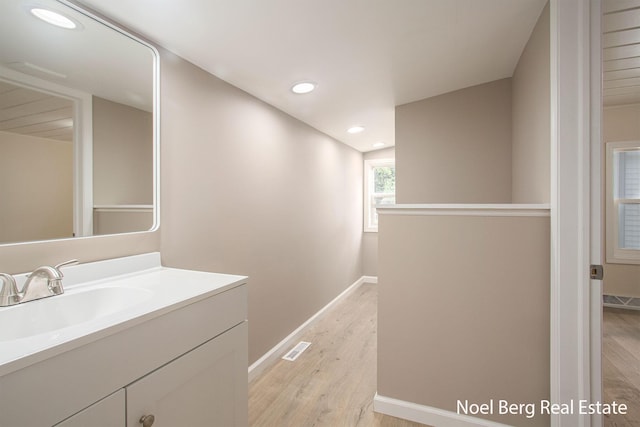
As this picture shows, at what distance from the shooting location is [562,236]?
1.34m

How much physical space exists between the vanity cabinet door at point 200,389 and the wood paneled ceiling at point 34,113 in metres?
1.00

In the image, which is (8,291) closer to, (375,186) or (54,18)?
(54,18)

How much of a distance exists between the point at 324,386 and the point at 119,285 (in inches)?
58.5

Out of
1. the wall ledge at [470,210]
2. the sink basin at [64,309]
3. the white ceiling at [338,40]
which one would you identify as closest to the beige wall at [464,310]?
the wall ledge at [470,210]

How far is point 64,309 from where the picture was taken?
1.06 meters

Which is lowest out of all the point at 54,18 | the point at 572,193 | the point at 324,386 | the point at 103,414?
the point at 324,386

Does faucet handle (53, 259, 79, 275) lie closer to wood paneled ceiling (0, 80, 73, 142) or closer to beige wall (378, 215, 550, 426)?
wood paneled ceiling (0, 80, 73, 142)

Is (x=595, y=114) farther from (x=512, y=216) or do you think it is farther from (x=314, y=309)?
(x=314, y=309)

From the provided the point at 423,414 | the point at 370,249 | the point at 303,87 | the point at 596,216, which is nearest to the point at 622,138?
the point at 596,216

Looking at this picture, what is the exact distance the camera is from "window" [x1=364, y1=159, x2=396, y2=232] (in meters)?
4.77

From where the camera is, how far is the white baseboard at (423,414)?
1.59 metres

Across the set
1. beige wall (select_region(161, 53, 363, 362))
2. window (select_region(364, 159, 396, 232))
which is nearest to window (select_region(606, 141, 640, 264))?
window (select_region(364, 159, 396, 232))

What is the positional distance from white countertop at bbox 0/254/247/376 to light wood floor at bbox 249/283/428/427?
1.04 metres

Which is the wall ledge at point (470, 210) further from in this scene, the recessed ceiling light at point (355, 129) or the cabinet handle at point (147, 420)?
the recessed ceiling light at point (355, 129)
